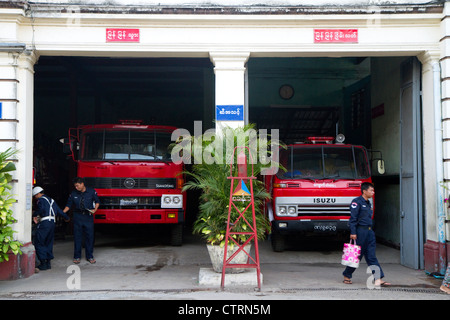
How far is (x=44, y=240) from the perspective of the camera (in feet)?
30.7

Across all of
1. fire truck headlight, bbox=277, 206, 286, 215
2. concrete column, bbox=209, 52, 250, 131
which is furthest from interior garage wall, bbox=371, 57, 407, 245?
concrete column, bbox=209, 52, 250, 131

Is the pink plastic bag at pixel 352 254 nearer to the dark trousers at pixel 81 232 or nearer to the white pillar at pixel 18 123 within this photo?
the dark trousers at pixel 81 232

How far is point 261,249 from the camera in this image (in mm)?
11422

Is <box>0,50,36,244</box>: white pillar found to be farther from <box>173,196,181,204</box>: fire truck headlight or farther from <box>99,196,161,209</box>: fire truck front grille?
<box>173,196,181,204</box>: fire truck headlight

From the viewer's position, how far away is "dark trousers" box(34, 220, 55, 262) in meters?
9.33

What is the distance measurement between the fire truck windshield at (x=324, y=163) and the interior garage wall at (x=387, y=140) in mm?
1331

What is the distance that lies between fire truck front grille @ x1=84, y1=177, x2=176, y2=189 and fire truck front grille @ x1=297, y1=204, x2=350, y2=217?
9.82ft

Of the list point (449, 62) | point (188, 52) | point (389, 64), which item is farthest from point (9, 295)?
point (389, 64)

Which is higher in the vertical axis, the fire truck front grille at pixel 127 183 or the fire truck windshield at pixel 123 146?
the fire truck windshield at pixel 123 146

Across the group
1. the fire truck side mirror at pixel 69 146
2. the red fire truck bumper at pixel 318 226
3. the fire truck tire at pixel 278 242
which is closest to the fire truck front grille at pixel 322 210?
the red fire truck bumper at pixel 318 226

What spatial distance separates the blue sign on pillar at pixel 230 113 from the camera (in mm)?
8875

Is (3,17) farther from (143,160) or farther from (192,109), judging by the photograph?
(192,109)

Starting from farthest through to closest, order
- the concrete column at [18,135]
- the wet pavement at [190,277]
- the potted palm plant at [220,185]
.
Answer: the concrete column at [18,135] → the potted palm plant at [220,185] → the wet pavement at [190,277]

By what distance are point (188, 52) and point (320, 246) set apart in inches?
228
